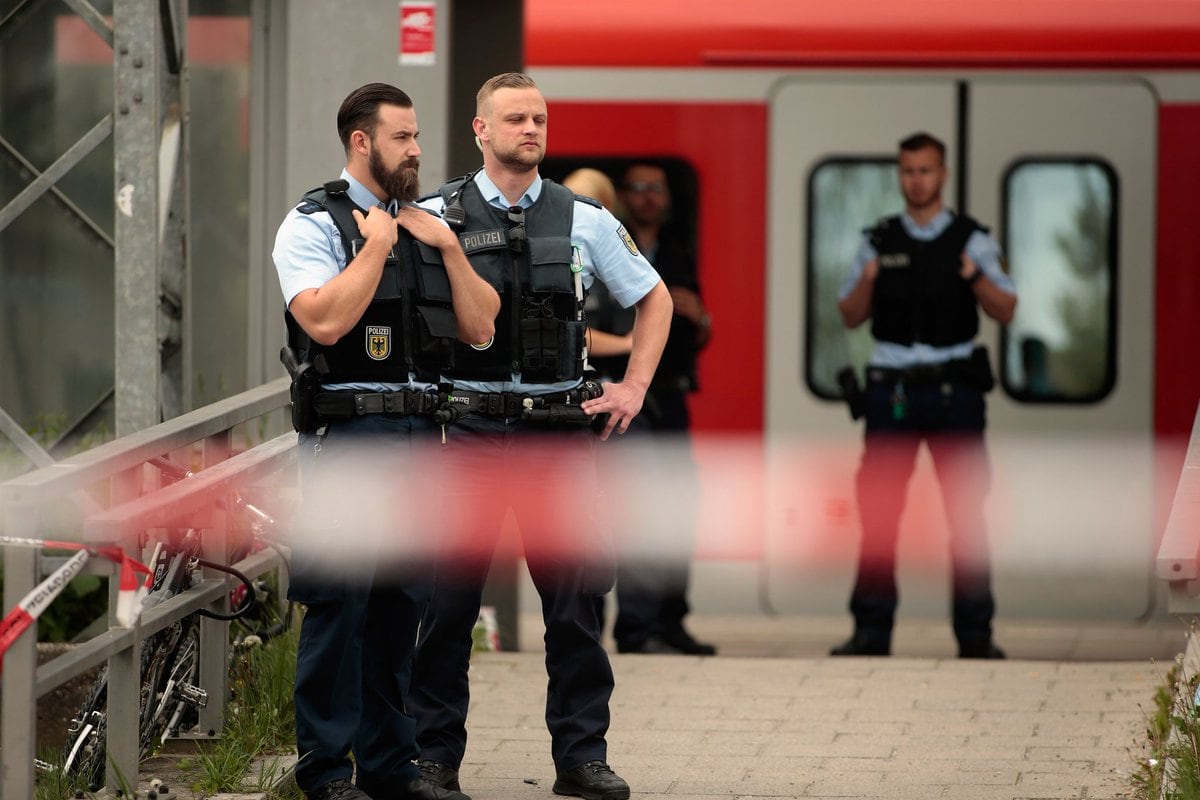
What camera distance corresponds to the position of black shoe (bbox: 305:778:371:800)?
15.6ft

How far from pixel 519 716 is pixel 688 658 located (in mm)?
1241

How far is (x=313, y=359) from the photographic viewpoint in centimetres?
471

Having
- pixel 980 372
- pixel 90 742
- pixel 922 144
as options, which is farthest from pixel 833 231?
pixel 90 742

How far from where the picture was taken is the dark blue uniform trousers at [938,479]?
8047 mm

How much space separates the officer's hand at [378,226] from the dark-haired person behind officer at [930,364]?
3834mm

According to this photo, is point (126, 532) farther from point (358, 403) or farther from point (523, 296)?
point (523, 296)

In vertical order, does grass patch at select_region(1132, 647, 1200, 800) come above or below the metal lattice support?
below

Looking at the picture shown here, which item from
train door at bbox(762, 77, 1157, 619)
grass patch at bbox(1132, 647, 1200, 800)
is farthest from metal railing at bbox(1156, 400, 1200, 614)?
train door at bbox(762, 77, 1157, 619)

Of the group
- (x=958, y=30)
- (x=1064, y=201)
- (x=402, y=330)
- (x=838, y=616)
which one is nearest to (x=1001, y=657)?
(x=838, y=616)

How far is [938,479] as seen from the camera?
27.0 feet

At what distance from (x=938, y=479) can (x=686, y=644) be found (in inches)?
47.8

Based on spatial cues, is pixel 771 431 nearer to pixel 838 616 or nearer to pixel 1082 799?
pixel 838 616

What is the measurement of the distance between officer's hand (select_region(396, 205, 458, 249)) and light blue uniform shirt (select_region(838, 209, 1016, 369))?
12.2 feet

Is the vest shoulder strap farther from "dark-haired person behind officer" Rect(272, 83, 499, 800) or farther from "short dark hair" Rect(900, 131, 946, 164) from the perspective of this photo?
"short dark hair" Rect(900, 131, 946, 164)
